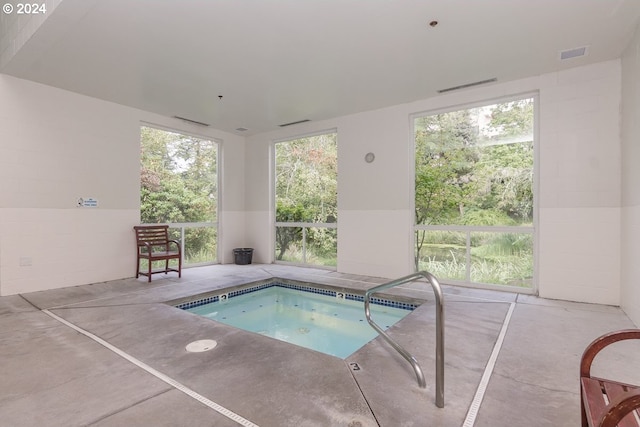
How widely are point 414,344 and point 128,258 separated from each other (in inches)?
189

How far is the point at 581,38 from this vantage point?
3.20m

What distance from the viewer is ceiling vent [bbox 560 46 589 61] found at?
3420 mm

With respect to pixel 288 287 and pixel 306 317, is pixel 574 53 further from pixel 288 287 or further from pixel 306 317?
pixel 288 287

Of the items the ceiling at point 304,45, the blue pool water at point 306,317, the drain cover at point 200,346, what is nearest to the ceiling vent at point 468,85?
the ceiling at point 304,45

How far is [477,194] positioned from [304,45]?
10.4 ft

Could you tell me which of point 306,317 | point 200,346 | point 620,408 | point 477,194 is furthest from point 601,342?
point 477,194

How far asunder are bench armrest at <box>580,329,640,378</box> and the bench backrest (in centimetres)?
538

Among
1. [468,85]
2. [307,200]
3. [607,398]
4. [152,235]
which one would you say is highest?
[468,85]

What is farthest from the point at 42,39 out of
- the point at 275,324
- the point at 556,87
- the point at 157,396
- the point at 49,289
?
the point at 556,87

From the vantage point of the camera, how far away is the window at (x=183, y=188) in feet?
18.3

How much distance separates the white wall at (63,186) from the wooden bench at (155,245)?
0.19 meters

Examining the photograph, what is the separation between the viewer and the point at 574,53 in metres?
3.51

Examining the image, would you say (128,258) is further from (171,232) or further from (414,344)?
(414,344)

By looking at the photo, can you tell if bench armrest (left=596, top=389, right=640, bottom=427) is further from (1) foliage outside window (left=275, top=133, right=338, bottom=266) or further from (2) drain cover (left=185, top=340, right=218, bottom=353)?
(1) foliage outside window (left=275, top=133, right=338, bottom=266)
